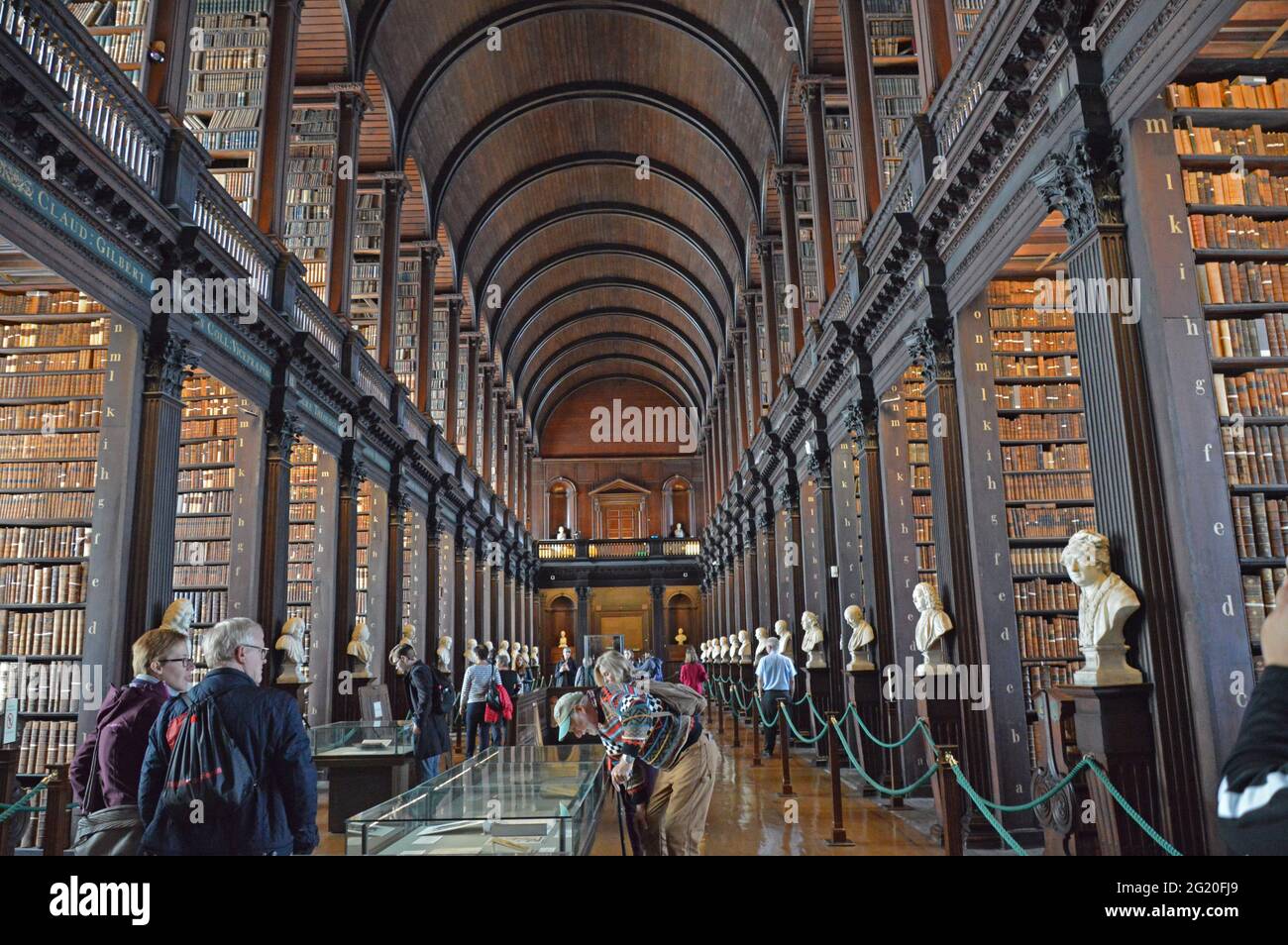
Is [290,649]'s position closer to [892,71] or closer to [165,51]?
[165,51]

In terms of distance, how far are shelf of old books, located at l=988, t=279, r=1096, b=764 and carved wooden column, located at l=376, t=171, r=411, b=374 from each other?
28.0ft

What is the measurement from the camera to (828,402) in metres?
9.98

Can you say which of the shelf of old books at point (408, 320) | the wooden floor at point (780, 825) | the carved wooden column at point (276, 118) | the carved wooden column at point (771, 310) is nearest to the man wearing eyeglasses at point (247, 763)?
the wooden floor at point (780, 825)

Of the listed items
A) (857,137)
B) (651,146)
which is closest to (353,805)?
(857,137)

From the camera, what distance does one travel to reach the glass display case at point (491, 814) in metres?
2.71

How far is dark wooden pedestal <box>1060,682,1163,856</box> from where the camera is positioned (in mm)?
3812

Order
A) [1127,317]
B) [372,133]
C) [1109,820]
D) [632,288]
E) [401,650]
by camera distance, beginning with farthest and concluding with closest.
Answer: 1. [632,288]
2. [372,133]
3. [401,650]
4. [1127,317]
5. [1109,820]

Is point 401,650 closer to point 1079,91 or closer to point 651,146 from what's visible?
point 1079,91

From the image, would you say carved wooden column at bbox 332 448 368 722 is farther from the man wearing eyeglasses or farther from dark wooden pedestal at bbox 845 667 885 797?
the man wearing eyeglasses

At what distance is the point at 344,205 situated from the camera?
10906 millimetres

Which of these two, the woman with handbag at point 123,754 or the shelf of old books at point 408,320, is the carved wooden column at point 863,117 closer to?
the woman with handbag at point 123,754

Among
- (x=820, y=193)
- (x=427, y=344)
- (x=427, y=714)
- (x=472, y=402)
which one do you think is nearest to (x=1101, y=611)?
(x=427, y=714)

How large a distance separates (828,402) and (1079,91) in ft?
19.0

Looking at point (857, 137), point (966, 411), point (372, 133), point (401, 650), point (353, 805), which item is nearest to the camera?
point (966, 411)
